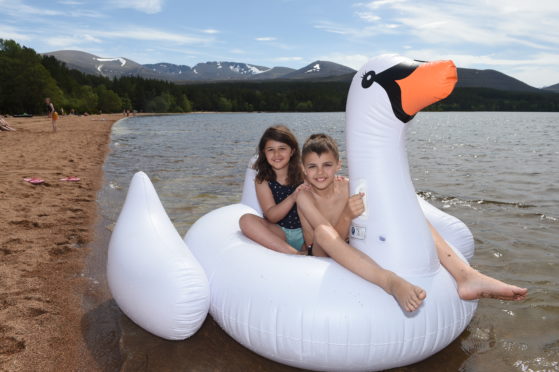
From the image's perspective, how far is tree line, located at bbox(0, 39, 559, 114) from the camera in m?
37.8

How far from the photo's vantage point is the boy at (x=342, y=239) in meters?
2.10

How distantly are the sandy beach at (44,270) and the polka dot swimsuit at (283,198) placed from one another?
4.76 ft

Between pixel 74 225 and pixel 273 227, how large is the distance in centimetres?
278

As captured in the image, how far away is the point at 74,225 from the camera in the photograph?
4723mm

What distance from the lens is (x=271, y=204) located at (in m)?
3.07

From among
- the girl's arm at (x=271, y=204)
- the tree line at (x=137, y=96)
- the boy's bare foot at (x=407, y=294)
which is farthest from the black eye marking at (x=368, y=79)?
the tree line at (x=137, y=96)

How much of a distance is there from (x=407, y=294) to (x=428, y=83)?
3.27ft

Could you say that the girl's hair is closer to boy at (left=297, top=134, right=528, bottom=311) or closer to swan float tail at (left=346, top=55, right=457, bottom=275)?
boy at (left=297, top=134, right=528, bottom=311)

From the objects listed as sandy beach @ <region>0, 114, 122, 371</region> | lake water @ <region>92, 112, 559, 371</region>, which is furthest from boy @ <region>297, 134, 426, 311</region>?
sandy beach @ <region>0, 114, 122, 371</region>

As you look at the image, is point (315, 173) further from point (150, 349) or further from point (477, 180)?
point (477, 180)

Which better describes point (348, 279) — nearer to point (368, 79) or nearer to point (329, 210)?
point (329, 210)

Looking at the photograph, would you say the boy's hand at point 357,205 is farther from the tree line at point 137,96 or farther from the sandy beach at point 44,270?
the tree line at point 137,96

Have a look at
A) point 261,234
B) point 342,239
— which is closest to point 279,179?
point 261,234

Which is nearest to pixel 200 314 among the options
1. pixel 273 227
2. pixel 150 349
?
pixel 150 349
